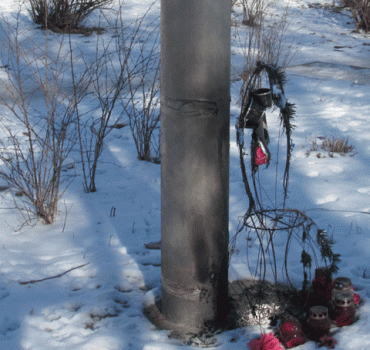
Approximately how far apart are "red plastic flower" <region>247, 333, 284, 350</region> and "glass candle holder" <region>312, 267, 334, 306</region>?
441mm

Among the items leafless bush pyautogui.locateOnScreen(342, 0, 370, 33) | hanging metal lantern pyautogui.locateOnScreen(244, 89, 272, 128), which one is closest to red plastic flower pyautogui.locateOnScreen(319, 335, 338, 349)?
hanging metal lantern pyautogui.locateOnScreen(244, 89, 272, 128)

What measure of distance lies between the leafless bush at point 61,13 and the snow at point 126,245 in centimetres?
422

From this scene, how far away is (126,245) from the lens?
3.35 meters

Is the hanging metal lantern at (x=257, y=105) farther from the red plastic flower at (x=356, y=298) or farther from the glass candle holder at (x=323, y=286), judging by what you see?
the red plastic flower at (x=356, y=298)

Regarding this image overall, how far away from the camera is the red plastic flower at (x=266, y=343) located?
6.93 feet

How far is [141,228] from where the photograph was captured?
361 centimetres

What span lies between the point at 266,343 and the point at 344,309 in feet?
1.43

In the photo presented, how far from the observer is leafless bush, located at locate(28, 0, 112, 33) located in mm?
9664

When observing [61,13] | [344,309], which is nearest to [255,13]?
[61,13]

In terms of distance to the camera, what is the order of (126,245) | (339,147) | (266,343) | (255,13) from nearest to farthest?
1. (266,343)
2. (126,245)
3. (339,147)
4. (255,13)

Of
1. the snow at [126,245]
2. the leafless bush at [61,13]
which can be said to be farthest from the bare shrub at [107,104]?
the leafless bush at [61,13]

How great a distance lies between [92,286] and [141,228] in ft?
2.73

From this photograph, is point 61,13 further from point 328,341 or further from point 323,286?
point 328,341

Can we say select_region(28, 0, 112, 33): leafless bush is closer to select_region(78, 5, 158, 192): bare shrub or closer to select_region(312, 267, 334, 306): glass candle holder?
select_region(78, 5, 158, 192): bare shrub
